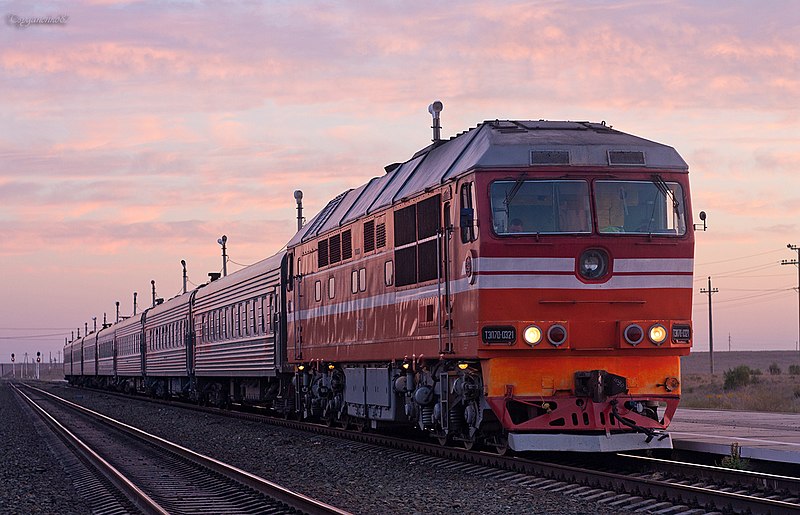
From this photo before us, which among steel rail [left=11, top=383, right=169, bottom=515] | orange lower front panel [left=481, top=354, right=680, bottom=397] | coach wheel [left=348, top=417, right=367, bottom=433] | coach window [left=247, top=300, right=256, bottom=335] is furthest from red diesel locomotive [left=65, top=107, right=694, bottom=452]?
coach window [left=247, top=300, right=256, bottom=335]

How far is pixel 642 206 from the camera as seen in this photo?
15258mm

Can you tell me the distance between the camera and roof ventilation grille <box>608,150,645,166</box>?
1523 cm

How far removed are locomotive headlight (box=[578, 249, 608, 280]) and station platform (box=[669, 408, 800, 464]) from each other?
2.78m

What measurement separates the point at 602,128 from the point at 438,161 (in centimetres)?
251

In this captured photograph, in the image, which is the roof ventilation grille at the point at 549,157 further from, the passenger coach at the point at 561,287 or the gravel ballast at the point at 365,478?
the gravel ballast at the point at 365,478

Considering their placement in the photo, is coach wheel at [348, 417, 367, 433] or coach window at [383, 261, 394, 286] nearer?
coach window at [383, 261, 394, 286]

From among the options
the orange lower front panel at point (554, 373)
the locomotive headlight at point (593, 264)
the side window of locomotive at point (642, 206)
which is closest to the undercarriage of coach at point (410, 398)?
the orange lower front panel at point (554, 373)

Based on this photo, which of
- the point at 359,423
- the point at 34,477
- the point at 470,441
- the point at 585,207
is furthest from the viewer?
the point at 359,423

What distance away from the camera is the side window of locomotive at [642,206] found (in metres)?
15.1

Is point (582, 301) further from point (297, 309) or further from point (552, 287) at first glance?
point (297, 309)

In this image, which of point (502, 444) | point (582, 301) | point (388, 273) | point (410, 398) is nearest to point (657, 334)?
point (582, 301)

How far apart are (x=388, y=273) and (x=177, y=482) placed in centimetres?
506

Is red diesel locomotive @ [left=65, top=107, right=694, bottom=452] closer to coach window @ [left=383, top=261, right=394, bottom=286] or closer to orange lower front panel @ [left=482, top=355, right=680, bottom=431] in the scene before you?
orange lower front panel @ [left=482, top=355, right=680, bottom=431]

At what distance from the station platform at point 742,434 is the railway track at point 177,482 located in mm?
5776
